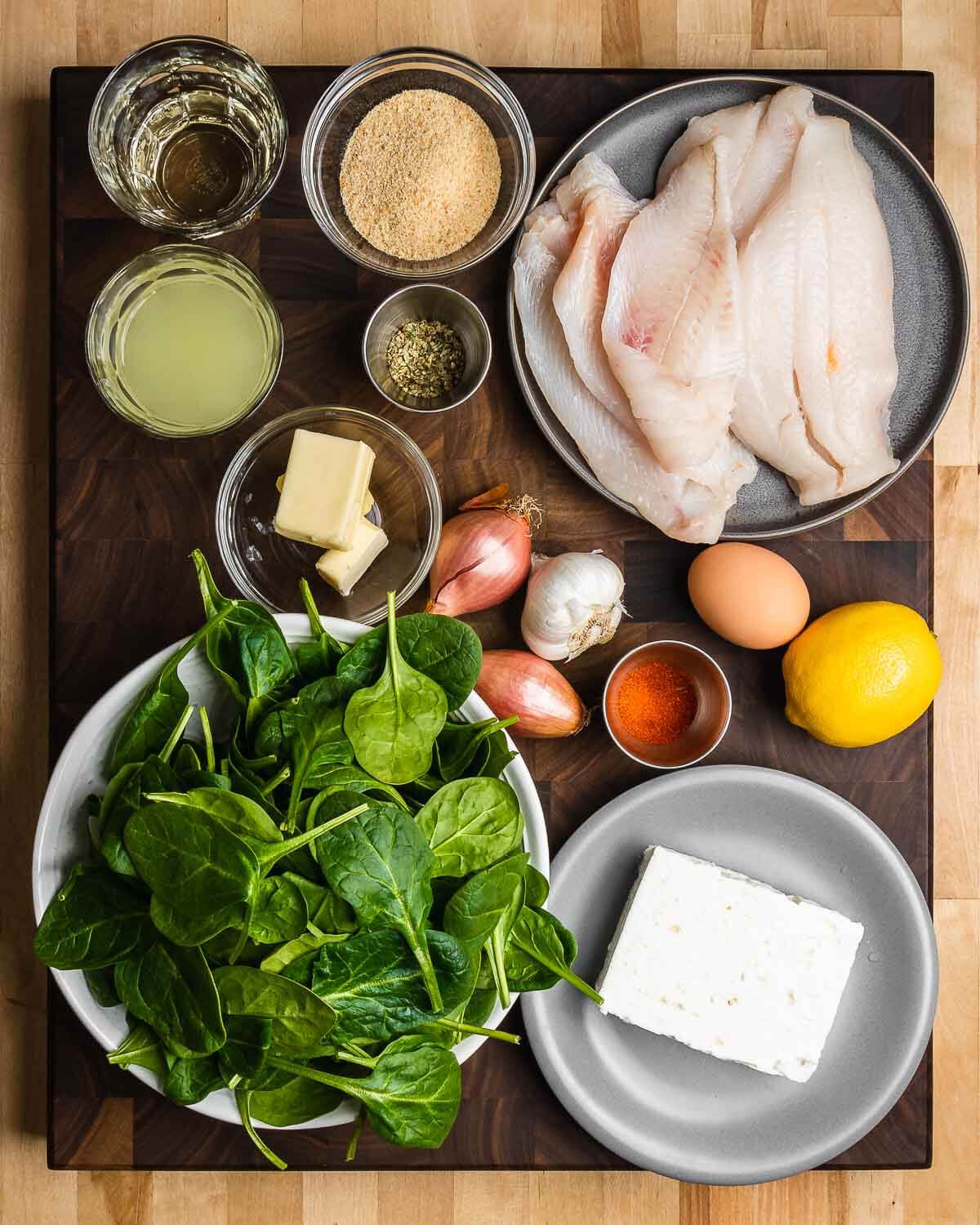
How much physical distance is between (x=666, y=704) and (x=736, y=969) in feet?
0.78

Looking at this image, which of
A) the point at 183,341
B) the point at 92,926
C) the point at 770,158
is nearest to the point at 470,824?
the point at 92,926

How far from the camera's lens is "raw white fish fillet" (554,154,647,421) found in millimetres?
881

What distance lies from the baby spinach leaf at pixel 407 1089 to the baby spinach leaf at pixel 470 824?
0.12 metres

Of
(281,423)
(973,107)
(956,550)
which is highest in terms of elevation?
(973,107)

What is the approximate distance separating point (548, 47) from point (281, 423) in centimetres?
45

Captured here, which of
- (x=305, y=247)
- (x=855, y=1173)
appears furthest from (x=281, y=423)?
(x=855, y=1173)

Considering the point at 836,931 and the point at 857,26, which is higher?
the point at 857,26

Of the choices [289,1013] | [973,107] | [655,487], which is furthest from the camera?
[973,107]

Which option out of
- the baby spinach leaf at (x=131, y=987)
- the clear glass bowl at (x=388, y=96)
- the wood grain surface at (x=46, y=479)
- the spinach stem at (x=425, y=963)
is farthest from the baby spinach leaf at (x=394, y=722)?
the wood grain surface at (x=46, y=479)

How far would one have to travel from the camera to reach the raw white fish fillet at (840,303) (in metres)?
0.89

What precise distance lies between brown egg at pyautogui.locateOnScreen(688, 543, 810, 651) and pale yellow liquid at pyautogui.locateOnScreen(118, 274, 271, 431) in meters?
0.42

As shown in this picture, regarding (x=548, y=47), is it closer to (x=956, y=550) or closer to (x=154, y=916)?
(x=956, y=550)

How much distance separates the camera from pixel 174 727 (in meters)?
0.75

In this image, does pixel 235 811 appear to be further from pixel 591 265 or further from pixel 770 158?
pixel 770 158
